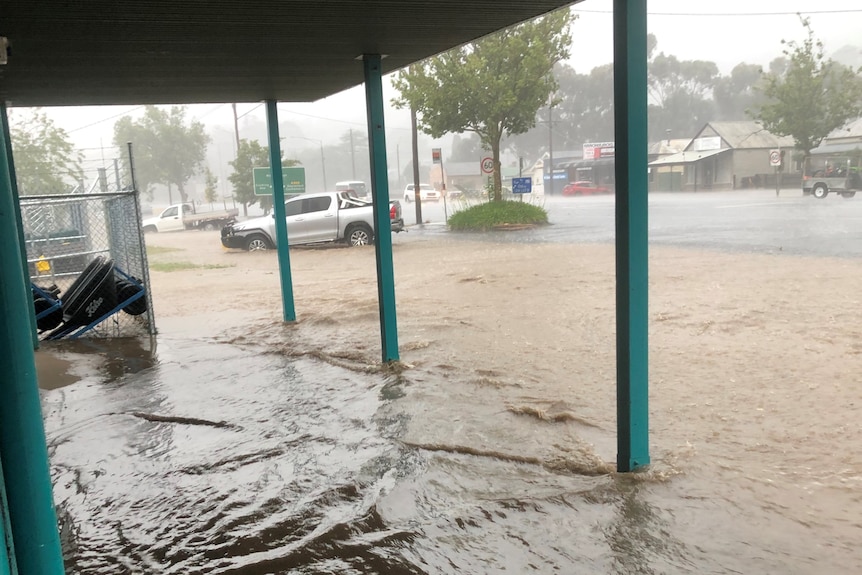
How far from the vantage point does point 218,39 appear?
528cm

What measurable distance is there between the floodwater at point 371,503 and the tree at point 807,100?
38.4 m

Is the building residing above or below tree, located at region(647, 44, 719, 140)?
below

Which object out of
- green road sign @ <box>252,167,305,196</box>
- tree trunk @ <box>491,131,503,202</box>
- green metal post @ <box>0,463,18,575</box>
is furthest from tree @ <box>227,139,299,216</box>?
green metal post @ <box>0,463,18,575</box>

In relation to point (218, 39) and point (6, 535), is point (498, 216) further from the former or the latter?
point (6, 535)

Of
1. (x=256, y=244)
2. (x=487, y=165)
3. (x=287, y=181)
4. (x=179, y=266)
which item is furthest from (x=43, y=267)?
(x=287, y=181)

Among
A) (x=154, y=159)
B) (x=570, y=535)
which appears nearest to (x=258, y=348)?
(x=570, y=535)

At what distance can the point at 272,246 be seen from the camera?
72.4ft

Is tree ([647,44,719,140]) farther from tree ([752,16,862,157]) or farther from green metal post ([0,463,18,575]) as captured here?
green metal post ([0,463,18,575])

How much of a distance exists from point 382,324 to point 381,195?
4.34 ft

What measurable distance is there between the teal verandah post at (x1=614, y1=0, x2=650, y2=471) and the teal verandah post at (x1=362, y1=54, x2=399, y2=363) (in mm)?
3108

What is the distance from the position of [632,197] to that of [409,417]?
8.52 ft

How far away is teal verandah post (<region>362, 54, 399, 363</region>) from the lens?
6371 mm

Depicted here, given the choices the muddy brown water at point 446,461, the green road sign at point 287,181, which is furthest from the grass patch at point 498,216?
the muddy brown water at point 446,461

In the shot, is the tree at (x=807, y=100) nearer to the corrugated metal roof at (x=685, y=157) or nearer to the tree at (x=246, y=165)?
the corrugated metal roof at (x=685, y=157)
